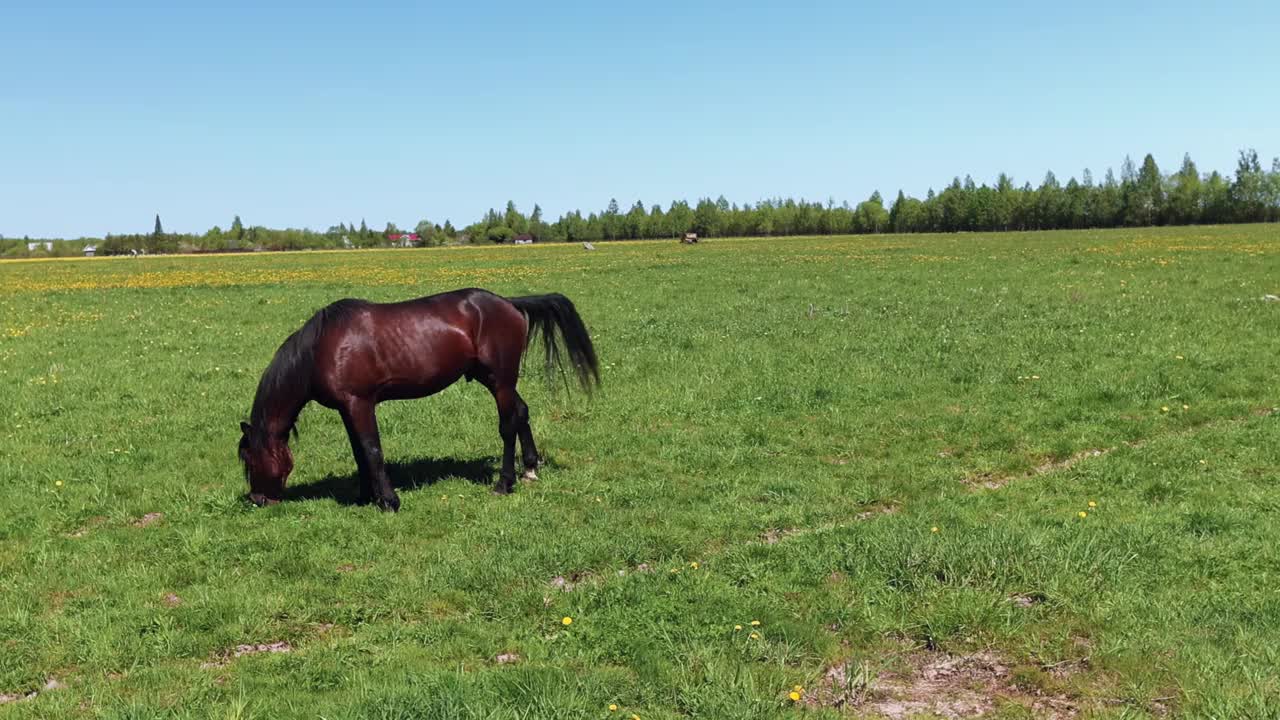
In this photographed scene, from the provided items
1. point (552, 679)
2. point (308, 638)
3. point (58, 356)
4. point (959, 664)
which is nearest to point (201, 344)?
point (58, 356)

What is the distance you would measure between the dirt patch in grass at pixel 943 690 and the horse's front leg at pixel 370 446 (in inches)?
215

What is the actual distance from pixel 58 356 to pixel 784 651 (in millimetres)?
19969

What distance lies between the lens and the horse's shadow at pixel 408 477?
9781mm

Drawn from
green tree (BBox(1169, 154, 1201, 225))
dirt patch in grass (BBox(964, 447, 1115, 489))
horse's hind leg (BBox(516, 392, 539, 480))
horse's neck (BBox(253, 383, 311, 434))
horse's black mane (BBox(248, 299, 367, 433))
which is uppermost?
green tree (BBox(1169, 154, 1201, 225))

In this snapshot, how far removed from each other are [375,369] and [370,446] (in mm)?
Result: 863

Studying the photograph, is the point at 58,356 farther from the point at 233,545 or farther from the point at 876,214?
the point at 876,214

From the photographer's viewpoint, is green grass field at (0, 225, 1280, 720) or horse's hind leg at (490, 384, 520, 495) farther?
horse's hind leg at (490, 384, 520, 495)

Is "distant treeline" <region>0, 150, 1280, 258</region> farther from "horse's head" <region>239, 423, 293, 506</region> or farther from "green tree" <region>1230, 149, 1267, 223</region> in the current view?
"horse's head" <region>239, 423, 293, 506</region>

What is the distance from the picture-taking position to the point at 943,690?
510 centimetres

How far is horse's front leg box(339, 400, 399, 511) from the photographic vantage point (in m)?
8.95

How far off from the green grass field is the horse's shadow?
0.24 feet

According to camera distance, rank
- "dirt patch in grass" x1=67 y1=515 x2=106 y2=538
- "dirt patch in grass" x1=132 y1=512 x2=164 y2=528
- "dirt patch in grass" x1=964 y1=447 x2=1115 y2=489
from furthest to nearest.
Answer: "dirt patch in grass" x1=964 y1=447 x2=1115 y2=489 → "dirt patch in grass" x1=132 y1=512 x2=164 y2=528 → "dirt patch in grass" x1=67 y1=515 x2=106 y2=538

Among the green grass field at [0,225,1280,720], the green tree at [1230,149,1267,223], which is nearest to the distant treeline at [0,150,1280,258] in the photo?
Answer: the green tree at [1230,149,1267,223]

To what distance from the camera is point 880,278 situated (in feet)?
114
